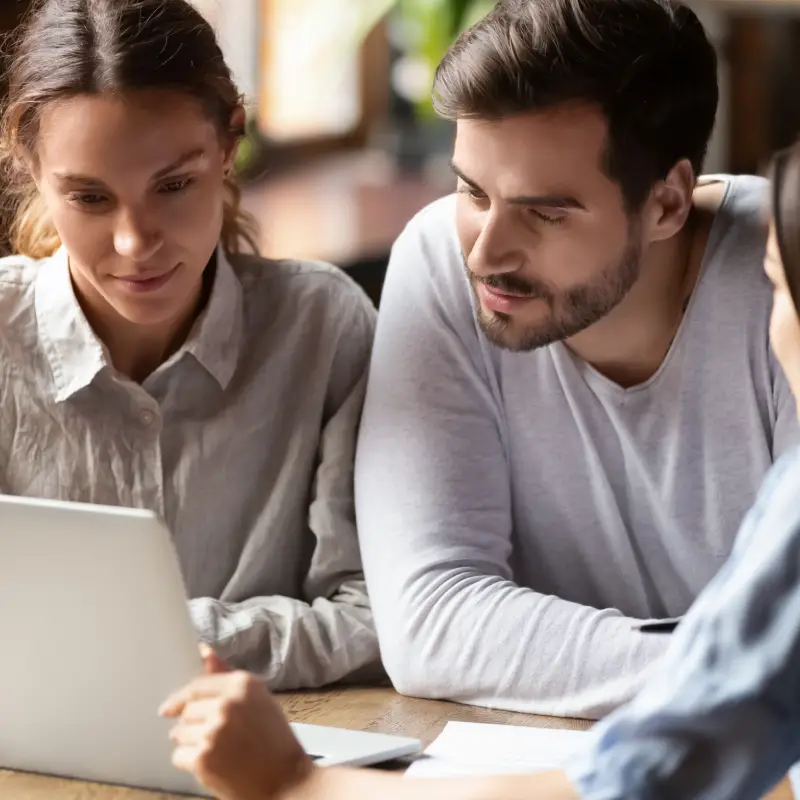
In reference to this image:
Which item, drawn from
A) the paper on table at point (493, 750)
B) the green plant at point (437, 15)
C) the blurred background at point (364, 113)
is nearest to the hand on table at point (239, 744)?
the paper on table at point (493, 750)

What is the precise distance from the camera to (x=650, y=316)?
152cm

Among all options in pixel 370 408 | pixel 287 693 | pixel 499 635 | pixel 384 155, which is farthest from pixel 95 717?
pixel 384 155

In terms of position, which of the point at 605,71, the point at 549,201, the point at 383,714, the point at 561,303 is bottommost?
the point at 383,714

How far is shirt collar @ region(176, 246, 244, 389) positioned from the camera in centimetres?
155

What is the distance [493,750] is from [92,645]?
1.23 feet

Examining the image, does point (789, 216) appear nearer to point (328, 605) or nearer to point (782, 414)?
point (782, 414)

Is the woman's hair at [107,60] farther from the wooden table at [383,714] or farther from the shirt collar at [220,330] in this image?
the wooden table at [383,714]

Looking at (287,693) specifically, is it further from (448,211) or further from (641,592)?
(448,211)

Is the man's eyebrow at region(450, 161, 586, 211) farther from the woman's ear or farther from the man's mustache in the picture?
the woman's ear

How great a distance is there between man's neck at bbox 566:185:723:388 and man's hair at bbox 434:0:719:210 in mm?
107

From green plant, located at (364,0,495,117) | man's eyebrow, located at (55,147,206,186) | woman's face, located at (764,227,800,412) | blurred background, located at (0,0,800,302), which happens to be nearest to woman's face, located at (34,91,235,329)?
man's eyebrow, located at (55,147,206,186)

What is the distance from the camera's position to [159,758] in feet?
3.64

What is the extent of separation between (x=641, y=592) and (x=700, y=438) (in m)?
0.19

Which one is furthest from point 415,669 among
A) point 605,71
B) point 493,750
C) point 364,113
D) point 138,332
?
point 364,113
